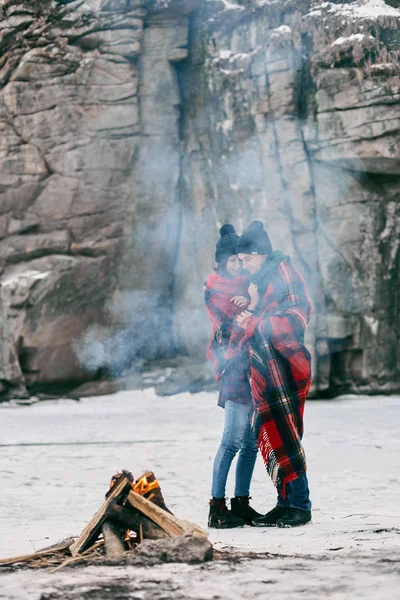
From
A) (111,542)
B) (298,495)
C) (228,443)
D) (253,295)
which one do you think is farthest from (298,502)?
(111,542)

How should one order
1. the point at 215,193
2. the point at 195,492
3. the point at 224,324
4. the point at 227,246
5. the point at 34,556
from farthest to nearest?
the point at 215,193 → the point at 195,492 → the point at 227,246 → the point at 224,324 → the point at 34,556

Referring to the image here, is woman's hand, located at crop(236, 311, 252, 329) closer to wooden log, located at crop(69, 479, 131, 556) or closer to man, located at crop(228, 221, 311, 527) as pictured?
man, located at crop(228, 221, 311, 527)

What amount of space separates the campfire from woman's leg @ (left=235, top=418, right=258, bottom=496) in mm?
931

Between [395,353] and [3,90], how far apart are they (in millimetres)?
7374

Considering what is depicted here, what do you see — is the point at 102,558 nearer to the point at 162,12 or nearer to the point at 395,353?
the point at 395,353

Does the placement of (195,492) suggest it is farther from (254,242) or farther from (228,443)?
(254,242)

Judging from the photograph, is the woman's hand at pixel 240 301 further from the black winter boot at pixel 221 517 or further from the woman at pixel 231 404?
the black winter boot at pixel 221 517

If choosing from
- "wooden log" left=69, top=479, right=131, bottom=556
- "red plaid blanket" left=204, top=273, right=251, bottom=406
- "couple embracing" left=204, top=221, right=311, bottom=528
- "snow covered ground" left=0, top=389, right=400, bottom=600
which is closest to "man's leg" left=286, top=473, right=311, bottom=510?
"couple embracing" left=204, top=221, right=311, bottom=528

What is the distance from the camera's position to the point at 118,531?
356 cm

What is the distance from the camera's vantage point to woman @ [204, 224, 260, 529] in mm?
4514

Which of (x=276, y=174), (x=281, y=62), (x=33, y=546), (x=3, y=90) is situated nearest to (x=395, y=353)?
(x=276, y=174)

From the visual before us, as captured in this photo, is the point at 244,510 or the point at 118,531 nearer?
the point at 118,531

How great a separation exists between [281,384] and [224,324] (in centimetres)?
60

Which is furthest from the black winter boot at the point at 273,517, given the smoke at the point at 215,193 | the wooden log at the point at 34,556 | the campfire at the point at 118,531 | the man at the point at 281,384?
the smoke at the point at 215,193
